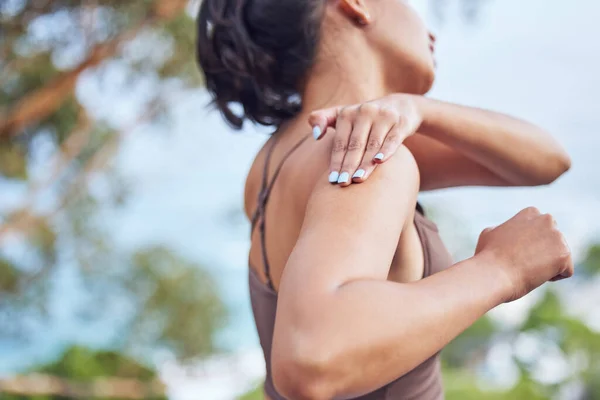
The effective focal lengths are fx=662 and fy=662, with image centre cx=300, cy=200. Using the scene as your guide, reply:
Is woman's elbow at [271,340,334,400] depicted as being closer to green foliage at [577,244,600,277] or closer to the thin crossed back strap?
the thin crossed back strap

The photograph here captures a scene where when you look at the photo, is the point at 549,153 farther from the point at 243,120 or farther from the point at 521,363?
the point at 521,363

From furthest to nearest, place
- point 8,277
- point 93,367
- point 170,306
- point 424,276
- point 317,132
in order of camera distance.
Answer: point 170,306
point 8,277
point 93,367
point 424,276
point 317,132

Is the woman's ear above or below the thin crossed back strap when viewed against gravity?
above

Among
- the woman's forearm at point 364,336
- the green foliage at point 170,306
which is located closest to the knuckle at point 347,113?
the woman's forearm at point 364,336

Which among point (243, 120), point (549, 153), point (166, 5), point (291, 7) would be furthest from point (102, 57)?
point (549, 153)

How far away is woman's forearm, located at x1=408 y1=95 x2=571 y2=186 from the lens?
949mm

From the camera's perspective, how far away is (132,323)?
6.07 m

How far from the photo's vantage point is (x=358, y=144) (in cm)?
78

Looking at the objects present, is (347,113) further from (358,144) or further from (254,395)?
(254,395)

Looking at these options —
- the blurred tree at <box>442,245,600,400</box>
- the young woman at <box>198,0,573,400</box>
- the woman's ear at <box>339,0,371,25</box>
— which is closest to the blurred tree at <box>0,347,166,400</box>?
the blurred tree at <box>442,245,600,400</box>

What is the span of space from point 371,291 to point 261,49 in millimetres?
581

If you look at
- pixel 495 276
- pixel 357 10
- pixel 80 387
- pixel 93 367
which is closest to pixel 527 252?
pixel 495 276

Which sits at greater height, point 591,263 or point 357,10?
point 357,10

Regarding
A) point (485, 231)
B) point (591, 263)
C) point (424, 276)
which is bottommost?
point (591, 263)
